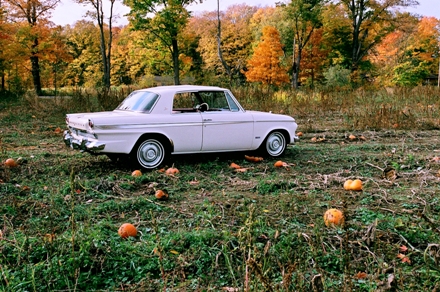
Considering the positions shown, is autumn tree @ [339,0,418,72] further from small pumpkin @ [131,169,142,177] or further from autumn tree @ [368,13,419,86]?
small pumpkin @ [131,169,142,177]

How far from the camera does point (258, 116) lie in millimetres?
8156

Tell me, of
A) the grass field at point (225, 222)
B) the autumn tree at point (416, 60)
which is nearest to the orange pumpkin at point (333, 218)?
the grass field at point (225, 222)

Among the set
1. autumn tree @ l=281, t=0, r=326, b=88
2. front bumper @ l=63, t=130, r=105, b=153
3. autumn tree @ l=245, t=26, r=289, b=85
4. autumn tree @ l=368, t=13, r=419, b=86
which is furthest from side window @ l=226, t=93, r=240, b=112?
autumn tree @ l=368, t=13, r=419, b=86

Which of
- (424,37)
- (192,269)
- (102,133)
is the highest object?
(424,37)

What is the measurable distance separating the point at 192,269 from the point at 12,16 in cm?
3163

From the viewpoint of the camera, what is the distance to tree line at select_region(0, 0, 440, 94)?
3094cm

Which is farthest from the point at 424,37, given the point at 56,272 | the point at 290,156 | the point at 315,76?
the point at 56,272

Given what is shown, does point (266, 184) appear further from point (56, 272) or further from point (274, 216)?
point (56, 272)

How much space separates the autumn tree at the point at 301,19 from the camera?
39.6 m

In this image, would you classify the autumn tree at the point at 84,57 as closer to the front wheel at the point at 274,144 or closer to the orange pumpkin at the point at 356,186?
the front wheel at the point at 274,144

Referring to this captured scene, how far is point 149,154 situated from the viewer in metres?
7.20

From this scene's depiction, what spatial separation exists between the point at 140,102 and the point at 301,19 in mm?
36137

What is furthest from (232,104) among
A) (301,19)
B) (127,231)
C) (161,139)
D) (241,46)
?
(241,46)

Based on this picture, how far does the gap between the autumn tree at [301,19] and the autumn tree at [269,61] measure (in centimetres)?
174
